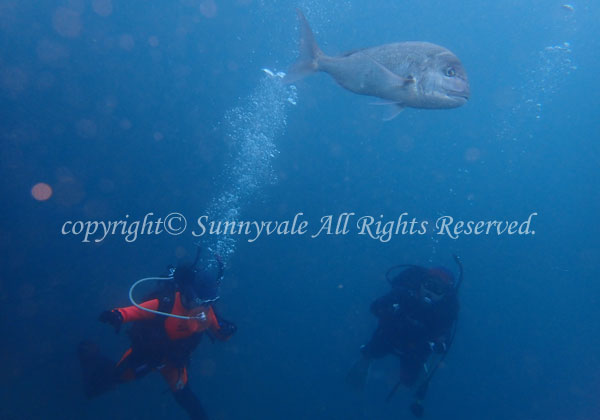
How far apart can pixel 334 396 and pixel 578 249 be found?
36.5 metres

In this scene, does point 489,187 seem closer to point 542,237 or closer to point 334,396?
point 542,237

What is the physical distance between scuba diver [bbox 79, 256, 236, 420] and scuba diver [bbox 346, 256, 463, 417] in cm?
301

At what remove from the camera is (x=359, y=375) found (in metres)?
7.39

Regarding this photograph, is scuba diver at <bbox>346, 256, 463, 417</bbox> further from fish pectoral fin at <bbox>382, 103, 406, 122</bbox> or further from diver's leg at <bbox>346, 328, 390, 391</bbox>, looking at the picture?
fish pectoral fin at <bbox>382, 103, 406, 122</bbox>

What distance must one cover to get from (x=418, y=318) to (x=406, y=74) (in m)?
4.54

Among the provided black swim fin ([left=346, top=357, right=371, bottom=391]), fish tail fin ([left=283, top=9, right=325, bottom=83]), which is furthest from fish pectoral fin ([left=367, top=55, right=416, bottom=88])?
black swim fin ([left=346, top=357, right=371, bottom=391])

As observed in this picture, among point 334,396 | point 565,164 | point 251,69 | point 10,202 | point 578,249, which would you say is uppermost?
point 565,164

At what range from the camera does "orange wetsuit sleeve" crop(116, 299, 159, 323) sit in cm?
439

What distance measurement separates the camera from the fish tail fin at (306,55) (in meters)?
3.20

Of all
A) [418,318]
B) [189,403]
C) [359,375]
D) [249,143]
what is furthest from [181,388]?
[249,143]

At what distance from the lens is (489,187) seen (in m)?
38.5

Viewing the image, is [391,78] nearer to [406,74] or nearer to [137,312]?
[406,74]

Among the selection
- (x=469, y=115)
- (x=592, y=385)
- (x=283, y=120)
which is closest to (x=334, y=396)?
(x=283, y=120)

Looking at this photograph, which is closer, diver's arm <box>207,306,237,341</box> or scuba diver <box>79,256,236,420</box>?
scuba diver <box>79,256,236,420</box>
